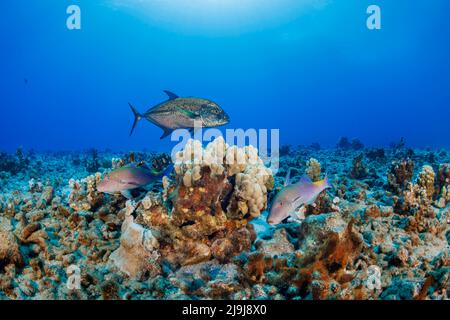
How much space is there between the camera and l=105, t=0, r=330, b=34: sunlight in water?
79.5m

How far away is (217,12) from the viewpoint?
105125mm

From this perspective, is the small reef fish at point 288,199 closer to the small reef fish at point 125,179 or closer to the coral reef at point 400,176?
the small reef fish at point 125,179

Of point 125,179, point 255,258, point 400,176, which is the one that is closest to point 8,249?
point 125,179

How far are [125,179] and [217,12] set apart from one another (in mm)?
115209

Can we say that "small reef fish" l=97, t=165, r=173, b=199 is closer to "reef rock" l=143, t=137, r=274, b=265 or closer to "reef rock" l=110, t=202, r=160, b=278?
"reef rock" l=143, t=137, r=274, b=265

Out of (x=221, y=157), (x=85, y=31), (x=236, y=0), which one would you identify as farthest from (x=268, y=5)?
(x=221, y=157)

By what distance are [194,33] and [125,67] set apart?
62.2 m

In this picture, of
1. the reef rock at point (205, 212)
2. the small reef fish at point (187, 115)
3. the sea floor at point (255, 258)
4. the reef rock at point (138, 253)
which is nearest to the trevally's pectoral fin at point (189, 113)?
the small reef fish at point (187, 115)

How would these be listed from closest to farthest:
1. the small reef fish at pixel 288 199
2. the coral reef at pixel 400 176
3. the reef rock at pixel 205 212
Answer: the small reef fish at pixel 288 199, the reef rock at pixel 205 212, the coral reef at pixel 400 176

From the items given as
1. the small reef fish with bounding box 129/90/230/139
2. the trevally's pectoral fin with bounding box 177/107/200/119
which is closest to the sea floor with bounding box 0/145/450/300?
the small reef fish with bounding box 129/90/230/139

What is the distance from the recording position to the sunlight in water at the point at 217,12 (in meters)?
79.5

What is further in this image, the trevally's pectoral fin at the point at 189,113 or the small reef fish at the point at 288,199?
the trevally's pectoral fin at the point at 189,113

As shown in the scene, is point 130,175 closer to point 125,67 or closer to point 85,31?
point 85,31

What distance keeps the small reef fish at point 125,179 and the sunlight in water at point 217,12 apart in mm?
83684
